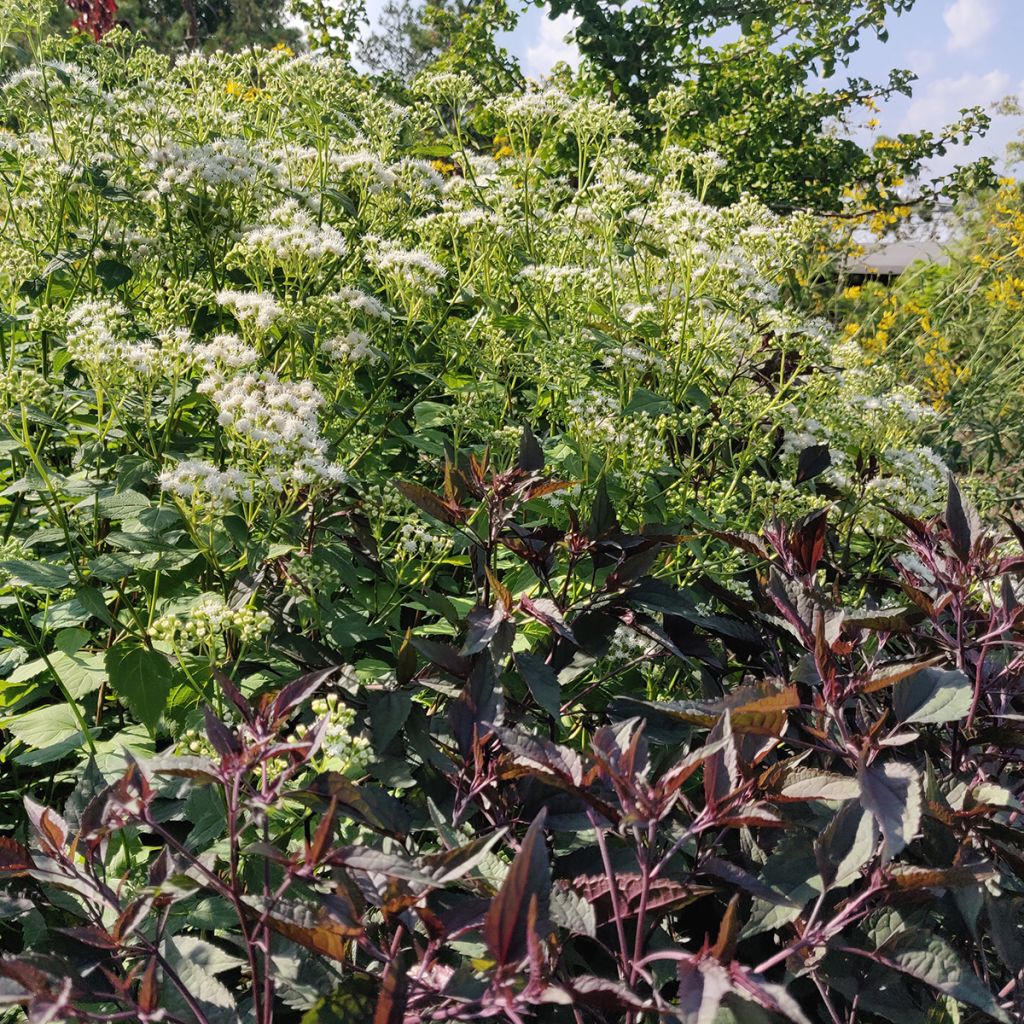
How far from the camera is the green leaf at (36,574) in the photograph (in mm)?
1998

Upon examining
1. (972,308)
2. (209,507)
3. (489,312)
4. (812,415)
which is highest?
(972,308)

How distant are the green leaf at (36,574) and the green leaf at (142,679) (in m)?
0.20

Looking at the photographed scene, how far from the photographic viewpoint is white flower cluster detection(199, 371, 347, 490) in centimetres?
202

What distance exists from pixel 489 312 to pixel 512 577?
1072mm

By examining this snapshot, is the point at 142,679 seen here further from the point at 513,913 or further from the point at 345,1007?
the point at 513,913

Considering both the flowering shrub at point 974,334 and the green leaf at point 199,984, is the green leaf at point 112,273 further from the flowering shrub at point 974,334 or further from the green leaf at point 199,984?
the flowering shrub at point 974,334

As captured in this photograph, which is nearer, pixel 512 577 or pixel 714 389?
pixel 512 577

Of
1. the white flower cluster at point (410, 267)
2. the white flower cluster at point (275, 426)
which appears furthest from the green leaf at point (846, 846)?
the white flower cluster at point (410, 267)

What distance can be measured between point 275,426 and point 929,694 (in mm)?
1414

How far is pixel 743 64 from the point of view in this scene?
25.8 ft

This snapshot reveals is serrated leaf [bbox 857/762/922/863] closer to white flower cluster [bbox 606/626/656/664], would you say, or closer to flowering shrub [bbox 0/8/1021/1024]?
flowering shrub [bbox 0/8/1021/1024]

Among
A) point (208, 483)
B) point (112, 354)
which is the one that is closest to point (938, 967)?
point (208, 483)

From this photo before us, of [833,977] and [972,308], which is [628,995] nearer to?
[833,977]

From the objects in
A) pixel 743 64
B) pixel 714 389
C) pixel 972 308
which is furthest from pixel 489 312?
pixel 743 64
